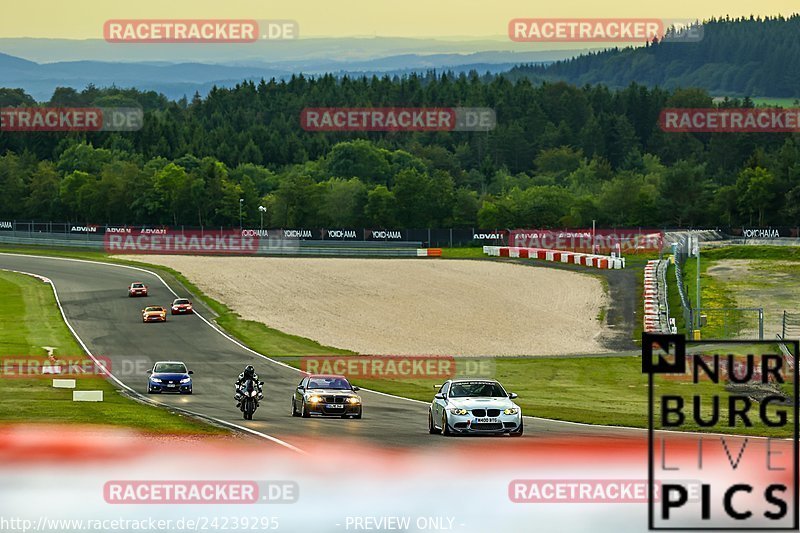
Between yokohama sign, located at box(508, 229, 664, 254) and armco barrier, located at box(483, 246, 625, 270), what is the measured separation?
4711mm

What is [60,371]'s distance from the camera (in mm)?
50188

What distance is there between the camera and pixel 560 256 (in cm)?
10212

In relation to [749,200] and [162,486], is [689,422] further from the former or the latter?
[749,200]

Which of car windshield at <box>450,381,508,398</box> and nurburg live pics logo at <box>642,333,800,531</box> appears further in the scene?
car windshield at <box>450,381,508,398</box>

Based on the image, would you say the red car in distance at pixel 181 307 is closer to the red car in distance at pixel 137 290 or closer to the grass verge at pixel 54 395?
the grass verge at pixel 54 395

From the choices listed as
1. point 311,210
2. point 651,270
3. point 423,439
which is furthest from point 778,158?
point 423,439

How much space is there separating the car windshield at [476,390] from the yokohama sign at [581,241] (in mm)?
79281

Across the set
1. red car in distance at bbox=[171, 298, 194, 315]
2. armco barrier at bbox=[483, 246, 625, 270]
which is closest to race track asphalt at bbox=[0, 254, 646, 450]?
red car in distance at bbox=[171, 298, 194, 315]

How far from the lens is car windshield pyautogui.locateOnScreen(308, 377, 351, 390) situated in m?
36.2

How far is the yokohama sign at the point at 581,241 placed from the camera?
362 feet

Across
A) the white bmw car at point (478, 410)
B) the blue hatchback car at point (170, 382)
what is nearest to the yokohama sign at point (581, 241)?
the blue hatchback car at point (170, 382)

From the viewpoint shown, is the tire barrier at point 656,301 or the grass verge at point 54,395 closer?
the grass verge at point 54,395

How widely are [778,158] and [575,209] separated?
151 ft

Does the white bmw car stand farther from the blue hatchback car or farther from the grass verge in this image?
the blue hatchback car
